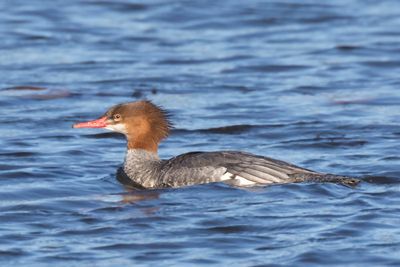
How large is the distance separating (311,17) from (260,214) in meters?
11.9

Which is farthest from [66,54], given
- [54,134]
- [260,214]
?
[260,214]

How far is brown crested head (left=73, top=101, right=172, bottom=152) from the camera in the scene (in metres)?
12.2

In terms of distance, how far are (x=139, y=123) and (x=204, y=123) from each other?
8.77 ft

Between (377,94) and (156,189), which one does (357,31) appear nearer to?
(377,94)

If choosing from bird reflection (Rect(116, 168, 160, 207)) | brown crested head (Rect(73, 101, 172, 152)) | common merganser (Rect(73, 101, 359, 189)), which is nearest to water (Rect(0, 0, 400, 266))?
bird reflection (Rect(116, 168, 160, 207))

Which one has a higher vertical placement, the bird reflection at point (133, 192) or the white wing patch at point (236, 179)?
the white wing patch at point (236, 179)

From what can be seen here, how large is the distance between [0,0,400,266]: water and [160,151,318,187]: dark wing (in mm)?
145

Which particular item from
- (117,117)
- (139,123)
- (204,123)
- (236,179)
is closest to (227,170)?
(236,179)

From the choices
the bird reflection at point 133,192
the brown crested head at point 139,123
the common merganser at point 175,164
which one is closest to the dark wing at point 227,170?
the common merganser at point 175,164

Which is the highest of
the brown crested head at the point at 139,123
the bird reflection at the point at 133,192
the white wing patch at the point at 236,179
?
the brown crested head at the point at 139,123

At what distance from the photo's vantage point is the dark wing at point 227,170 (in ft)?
37.1

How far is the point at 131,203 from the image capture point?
11039mm

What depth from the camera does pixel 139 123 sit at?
40.4 ft

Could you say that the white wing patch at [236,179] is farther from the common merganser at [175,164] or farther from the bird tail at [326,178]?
the bird tail at [326,178]
